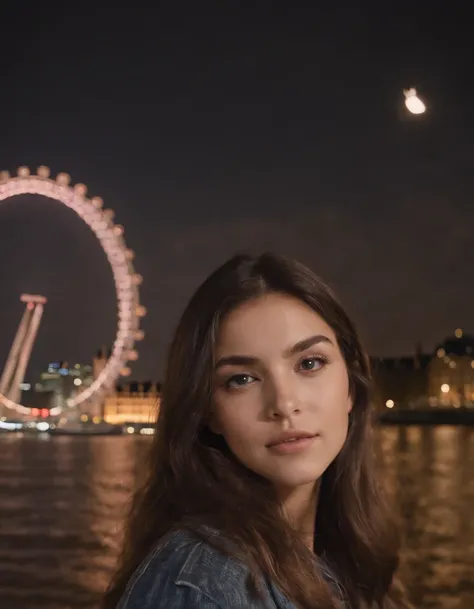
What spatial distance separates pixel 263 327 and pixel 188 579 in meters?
0.45

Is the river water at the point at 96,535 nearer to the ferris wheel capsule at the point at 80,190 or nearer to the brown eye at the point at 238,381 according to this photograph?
the brown eye at the point at 238,381

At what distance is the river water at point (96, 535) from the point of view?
6488 millimetres

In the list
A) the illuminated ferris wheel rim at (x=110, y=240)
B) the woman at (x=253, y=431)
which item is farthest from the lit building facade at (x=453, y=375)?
the woman at (x=253, y=431)

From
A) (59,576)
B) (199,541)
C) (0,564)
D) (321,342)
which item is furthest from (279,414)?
(0,564)

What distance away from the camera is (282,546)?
1504 mm

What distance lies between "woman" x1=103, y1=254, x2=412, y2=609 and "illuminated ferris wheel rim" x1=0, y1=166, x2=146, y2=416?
35229 millimetres

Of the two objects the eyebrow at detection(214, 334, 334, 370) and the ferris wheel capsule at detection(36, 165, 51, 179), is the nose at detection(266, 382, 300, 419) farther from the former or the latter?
the ferris wheel capsule at detection(36, 165, 51, 179)

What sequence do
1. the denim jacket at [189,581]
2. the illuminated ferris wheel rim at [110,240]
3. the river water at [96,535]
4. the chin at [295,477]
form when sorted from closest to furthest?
the denim jacket at [189,581] < the chin at [295,477] < the river water at [96,535] < the illuminated ferris wheel rim at [110,240]

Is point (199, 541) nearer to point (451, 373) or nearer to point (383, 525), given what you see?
point (383, 525)

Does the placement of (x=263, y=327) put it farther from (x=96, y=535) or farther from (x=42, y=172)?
(x=42, y=172)

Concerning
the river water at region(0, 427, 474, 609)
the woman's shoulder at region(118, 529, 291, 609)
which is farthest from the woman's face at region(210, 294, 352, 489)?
the river water at region(0, 427, 474, 609)

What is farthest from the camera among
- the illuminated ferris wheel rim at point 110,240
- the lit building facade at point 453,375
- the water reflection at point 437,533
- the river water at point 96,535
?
the lit building facade at point 453,375

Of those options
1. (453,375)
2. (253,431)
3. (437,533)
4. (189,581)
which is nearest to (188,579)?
(189,581)

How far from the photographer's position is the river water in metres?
6.49
